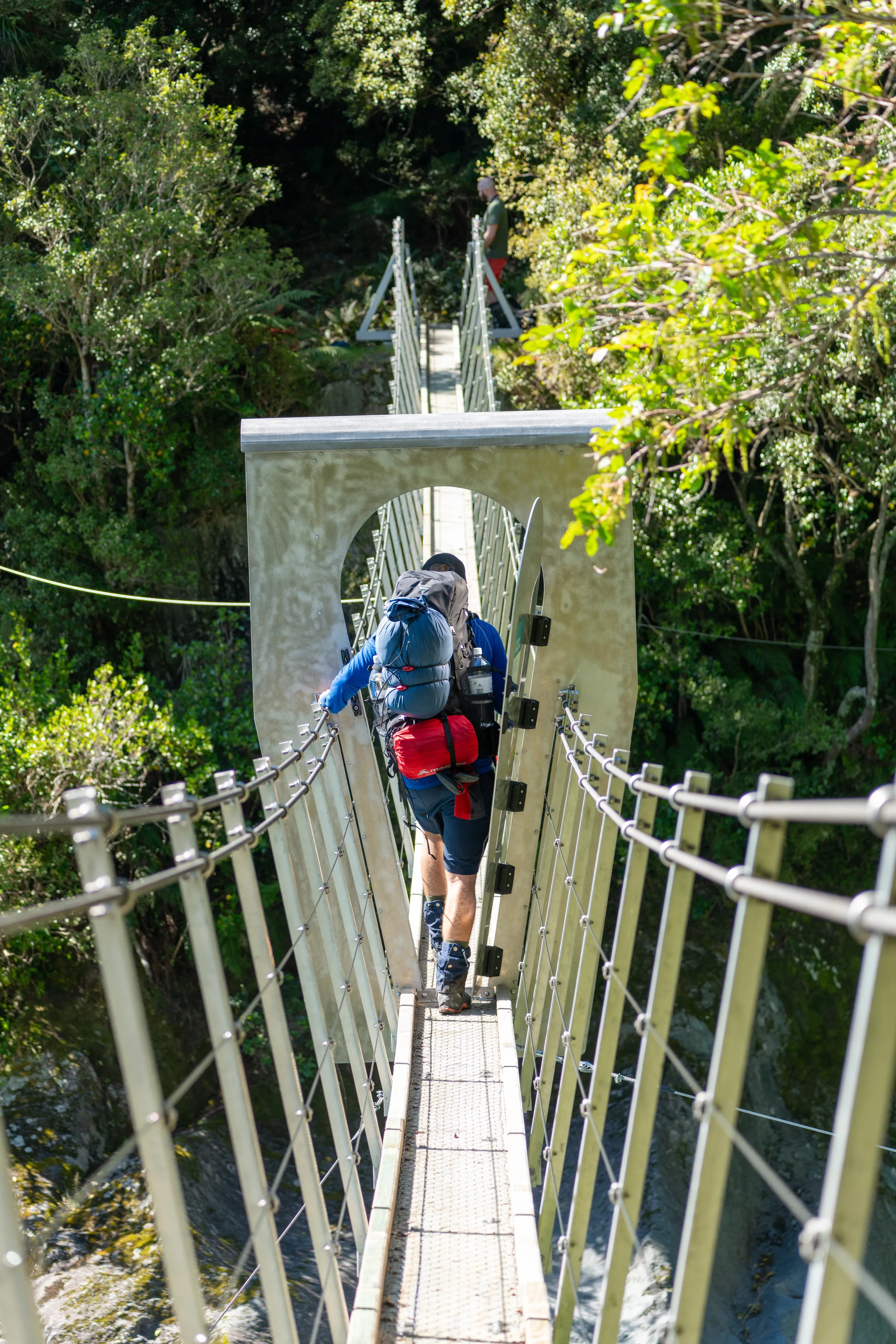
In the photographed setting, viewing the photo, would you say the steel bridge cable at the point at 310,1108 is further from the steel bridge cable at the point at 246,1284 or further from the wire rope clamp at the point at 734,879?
the wire rope clamp at the point at 734,879

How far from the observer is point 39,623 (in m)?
8.05

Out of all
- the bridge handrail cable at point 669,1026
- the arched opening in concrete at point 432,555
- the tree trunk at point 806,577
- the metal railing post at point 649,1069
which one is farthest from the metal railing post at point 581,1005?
the tree trunk at point 806,577

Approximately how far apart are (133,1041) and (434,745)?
1.66 meters

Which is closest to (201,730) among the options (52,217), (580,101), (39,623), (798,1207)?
(39,623)

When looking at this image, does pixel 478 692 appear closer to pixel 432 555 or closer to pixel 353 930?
pixel 353 930

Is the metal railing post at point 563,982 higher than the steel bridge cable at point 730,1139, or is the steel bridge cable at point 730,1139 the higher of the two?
the steel bridge cable at point 730,1139

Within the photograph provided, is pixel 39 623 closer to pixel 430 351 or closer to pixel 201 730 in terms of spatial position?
pixel 201 730

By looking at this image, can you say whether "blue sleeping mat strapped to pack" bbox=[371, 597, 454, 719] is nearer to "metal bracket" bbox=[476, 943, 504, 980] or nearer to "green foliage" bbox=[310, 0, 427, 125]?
"metal bracket" bbox=[476, 943, 504, 980]

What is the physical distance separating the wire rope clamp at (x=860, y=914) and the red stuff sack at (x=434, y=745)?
1.90 meters

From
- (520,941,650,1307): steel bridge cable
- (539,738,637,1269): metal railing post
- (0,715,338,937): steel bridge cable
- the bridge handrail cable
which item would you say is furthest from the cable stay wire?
(0,715,338,937): steel bridge cable

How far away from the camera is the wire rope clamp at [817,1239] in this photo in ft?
2.36

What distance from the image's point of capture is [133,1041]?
0.95 meters

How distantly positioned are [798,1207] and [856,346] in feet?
9.96

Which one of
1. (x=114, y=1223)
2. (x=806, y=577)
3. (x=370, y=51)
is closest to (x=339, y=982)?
(x=114, y=1223)
